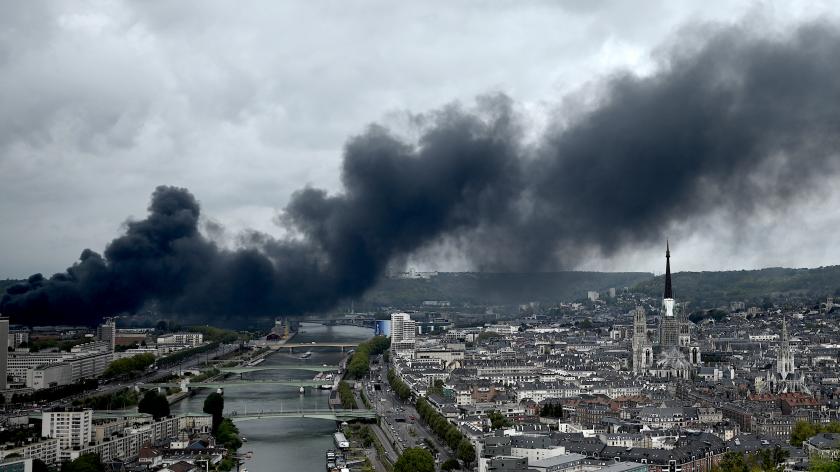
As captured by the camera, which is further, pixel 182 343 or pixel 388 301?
pixel 388 301

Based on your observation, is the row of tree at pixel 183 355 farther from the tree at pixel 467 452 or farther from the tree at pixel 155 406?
the tree at pixel 467 452

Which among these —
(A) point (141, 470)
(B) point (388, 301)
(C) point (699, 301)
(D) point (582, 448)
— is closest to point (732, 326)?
(C) point (699, 301)

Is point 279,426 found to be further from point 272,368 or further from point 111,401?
point 272,368

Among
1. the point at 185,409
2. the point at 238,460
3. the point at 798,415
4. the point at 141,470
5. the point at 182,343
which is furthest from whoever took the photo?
the point at 182,343

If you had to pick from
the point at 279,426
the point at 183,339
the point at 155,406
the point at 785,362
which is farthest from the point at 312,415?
the point at 183,339

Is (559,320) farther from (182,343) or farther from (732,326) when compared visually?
(182,343)

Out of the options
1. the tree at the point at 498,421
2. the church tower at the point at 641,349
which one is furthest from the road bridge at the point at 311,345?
the tree at the point at 498,421
